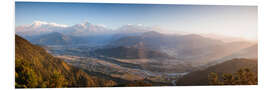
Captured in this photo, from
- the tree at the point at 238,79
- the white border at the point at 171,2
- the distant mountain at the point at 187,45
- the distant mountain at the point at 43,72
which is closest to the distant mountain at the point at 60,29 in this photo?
the distant mountain at the point at 43,72

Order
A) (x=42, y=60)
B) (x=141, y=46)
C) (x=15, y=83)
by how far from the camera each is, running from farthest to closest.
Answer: (x=141, y=46) < (x=42, y=60) < (x=15, y=83)

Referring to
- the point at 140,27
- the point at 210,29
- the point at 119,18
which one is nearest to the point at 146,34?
the point at 140,27

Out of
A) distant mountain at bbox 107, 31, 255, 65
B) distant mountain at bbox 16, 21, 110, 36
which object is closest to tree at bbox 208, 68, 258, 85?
distant mountain at bbox 107, 31, 255, 65

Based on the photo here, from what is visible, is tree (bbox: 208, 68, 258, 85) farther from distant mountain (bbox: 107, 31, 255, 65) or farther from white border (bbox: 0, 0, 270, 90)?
distant mountain (bbox: 107, 31, 255, 65)

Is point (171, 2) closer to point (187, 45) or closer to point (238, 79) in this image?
point (187, 45)

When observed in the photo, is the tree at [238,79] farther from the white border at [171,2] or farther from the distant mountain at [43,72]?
the distant mountain at [43,72]
